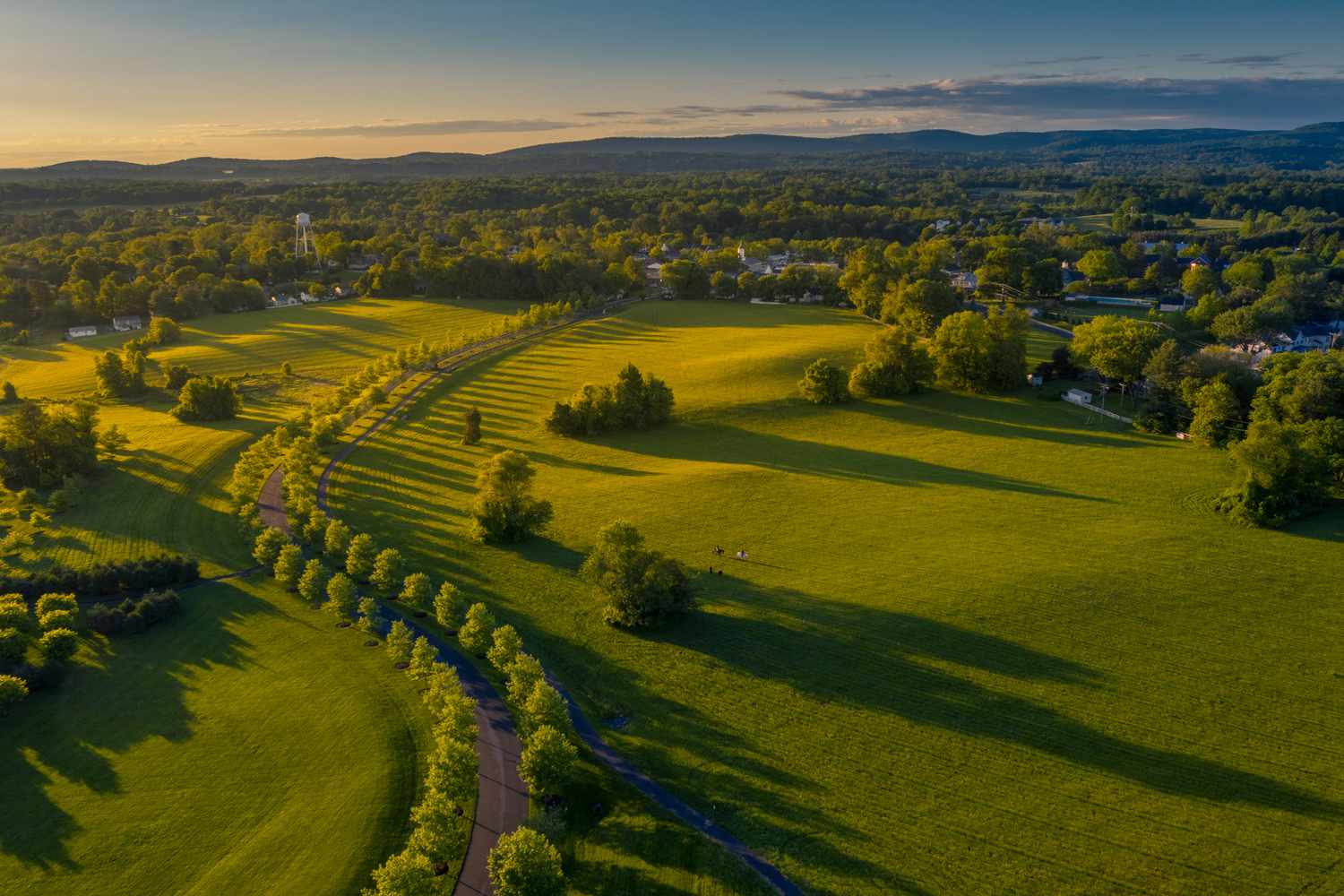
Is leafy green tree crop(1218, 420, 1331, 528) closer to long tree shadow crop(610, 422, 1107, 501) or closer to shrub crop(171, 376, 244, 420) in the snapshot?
long tree shadow crop(610, 422, 1107, 501)

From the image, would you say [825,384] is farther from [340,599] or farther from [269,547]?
[269,547]

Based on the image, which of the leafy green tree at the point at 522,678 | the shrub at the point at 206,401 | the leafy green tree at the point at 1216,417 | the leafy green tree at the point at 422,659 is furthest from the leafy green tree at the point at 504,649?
the shrub at the point at 206,401

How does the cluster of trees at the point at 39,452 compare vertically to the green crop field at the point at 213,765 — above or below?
above

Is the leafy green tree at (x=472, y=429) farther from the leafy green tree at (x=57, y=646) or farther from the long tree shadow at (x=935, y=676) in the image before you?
the long tree shadow at (x=935, y=676)

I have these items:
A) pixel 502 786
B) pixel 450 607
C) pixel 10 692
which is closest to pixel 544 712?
pixel 502 786

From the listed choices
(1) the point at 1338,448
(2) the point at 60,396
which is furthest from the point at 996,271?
(2) the point at 60,396

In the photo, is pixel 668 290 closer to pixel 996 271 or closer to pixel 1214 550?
pixel 996 271
